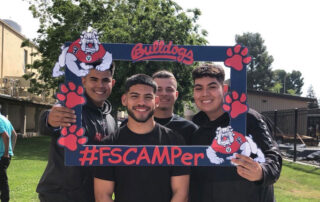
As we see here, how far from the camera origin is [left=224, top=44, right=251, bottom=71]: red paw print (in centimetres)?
233

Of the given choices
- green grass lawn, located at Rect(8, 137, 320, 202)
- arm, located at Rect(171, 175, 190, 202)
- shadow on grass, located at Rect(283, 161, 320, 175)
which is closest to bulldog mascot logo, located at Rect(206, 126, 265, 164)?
arm, located at Rect(171, 175, 190, 202)

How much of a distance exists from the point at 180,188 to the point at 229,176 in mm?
403

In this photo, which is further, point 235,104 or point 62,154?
point 62,154

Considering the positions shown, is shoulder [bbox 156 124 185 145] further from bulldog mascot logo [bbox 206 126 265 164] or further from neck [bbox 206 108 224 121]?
neck [bbox 206 108 224 121]

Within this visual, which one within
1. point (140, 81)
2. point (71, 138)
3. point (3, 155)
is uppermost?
point (140, 81)

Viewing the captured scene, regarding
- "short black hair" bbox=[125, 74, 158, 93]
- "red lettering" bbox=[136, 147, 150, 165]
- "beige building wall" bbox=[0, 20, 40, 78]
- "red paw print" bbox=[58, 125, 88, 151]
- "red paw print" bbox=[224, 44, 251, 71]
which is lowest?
"red lettering" bbox=[136, 147, 150, 165]

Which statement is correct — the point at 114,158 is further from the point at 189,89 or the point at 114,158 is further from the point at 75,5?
the point at 75,5

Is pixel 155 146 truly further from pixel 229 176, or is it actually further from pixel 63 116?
pixel 63 116

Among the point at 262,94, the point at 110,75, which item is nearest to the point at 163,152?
the point at 110,75

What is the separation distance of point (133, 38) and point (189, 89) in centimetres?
700

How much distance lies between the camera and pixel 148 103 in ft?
7.42

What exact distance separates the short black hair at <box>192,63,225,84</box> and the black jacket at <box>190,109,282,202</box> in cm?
30

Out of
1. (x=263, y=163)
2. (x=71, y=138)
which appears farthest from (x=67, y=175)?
(x=263, y=163)

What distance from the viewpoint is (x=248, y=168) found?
7.20 feet
